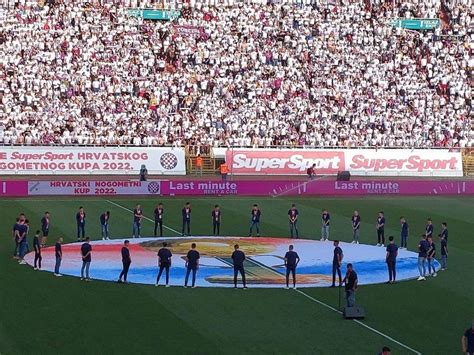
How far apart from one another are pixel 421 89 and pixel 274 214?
27.2m

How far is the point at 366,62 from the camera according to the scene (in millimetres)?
76000

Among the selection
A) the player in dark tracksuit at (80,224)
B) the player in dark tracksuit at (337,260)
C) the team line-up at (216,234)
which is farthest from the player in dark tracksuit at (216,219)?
the player in dark tracksuit at (337,260)

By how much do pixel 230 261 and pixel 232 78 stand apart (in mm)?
35462

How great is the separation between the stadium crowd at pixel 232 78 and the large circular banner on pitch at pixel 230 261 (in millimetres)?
24923

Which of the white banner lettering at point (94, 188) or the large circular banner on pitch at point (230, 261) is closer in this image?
the large circular banner on pitch at point (230, 261)

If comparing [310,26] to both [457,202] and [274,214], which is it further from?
[274,214]

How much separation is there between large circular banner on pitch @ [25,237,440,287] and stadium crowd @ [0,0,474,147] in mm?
24923

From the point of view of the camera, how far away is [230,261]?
38375 millimetres

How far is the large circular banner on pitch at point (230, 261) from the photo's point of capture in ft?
115

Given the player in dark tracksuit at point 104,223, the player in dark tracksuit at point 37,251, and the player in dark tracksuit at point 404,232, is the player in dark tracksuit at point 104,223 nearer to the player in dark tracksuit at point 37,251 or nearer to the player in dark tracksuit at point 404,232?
the player in dark tracksuit at point 37,251

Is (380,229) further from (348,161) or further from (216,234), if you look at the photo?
(348,161)

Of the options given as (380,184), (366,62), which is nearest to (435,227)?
(380,184)

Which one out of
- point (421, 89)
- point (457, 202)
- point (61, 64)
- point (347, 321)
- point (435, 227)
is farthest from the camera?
point (421, 89)

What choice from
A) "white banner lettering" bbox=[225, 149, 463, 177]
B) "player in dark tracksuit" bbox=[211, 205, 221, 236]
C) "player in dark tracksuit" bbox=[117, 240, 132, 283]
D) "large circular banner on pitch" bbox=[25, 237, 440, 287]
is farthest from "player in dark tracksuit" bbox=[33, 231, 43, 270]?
"white banner lettering" bbox=[225, 149, 463, 177]
